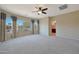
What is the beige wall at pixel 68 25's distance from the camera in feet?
24.2

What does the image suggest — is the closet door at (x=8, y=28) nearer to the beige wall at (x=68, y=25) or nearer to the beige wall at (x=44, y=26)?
the beige wall at (x=68, y=25)

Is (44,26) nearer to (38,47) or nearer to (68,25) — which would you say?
(68,25)

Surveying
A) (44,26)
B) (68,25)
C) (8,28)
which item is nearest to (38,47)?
(8,28)

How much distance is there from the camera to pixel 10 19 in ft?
25.1

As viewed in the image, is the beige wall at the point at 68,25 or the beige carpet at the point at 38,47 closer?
the beige carpet at the point at 38,47

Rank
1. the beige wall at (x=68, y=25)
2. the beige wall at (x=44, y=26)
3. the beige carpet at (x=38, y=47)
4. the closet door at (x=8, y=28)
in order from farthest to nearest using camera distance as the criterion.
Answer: the beige wall at (x=44, y=26)
the beige wall at (x=68, y=25)
the closet door at (x=8, y=28)
the beige carpet at (x=38, y=47)

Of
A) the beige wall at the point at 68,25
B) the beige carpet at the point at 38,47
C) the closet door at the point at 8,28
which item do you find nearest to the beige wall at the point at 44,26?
the beige wall at the point at 68,25

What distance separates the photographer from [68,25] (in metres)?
8.07

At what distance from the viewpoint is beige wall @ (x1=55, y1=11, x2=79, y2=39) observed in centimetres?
737

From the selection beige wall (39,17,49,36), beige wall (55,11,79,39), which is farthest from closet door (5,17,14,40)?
beige wall (39,17,49,36)

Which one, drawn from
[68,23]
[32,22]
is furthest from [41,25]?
[68,23]
